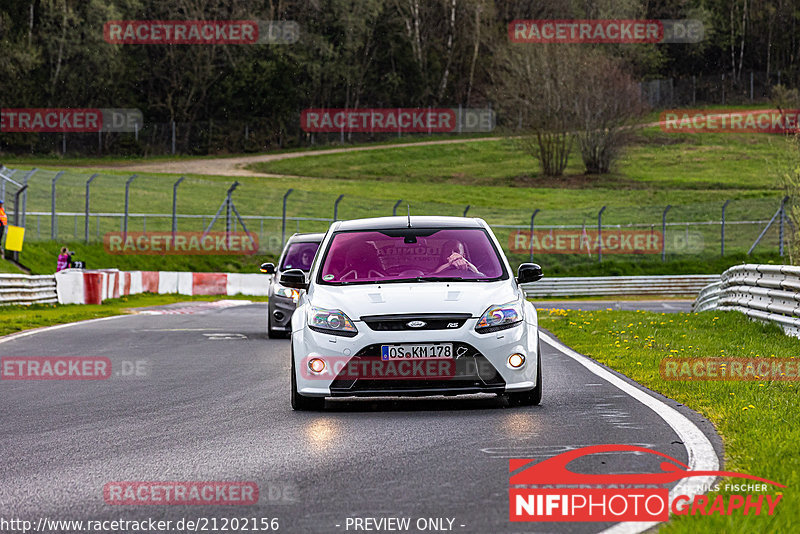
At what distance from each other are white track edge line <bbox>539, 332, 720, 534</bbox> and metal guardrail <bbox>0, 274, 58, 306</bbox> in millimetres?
16043

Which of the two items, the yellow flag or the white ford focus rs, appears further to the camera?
the yellow flag

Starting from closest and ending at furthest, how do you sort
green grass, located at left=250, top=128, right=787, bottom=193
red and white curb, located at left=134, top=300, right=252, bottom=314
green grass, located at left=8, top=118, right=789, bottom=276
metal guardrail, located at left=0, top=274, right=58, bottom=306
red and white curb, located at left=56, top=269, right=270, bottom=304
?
metal guardrail, located at left=0, top=274, right=58, bottom=306
red and white curb, located at left=134, top=300, right=252, bottom=314
red and white curb, located at left=56, top=269, right=270, bottom=304
green grass, located at left=8, top=118, right=789, bottom=276
green grass, located at left=250, top=128, right=787, bottom=193

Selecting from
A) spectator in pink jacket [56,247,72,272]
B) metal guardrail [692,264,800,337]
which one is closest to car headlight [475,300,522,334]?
metal guardrail [692,264,800,337]

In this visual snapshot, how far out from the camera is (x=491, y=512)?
5719mm

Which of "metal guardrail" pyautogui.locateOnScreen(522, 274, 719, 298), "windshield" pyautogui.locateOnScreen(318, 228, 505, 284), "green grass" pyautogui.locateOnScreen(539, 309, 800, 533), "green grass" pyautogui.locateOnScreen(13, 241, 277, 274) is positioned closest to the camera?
"green grass" pyautogui.locateOnScreen(539, 309, 800, 533)

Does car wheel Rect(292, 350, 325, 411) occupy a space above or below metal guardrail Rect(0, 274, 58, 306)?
above

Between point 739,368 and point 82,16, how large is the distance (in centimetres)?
7029

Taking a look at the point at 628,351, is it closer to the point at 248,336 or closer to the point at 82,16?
the point at 248,336

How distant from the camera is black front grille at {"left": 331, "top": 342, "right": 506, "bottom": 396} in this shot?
9.20 m

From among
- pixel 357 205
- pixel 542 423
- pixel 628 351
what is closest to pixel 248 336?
pixel 628 351

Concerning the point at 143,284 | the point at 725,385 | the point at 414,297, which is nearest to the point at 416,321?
the point at 414,297

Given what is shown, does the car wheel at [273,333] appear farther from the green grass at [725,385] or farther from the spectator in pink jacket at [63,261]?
the spectator in pink jacket at [63,261]

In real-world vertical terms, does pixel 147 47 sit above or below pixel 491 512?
above

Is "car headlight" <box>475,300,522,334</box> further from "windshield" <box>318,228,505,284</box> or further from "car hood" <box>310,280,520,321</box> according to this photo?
"windshield" <box>318,228,505,284</box>
